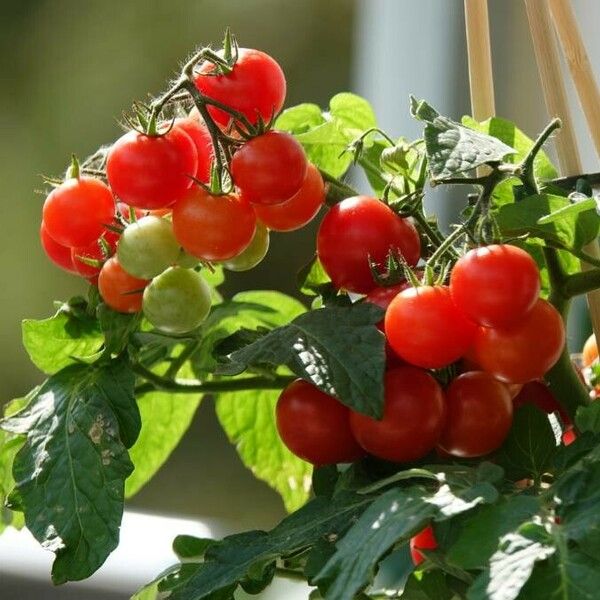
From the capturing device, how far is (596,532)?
1.01ft

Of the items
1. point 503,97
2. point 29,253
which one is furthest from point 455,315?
point 29,253

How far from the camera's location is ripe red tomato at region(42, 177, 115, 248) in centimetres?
46

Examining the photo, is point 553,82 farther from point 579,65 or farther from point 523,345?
point 523,345

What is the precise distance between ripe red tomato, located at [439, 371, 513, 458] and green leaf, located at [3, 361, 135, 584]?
0.13m

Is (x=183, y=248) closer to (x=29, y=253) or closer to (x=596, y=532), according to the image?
(x=596, y=532)

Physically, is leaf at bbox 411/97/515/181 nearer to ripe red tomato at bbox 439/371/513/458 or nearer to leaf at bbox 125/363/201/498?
ripe red tomato at bbox 439/371/513/458

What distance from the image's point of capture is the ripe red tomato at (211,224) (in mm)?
420

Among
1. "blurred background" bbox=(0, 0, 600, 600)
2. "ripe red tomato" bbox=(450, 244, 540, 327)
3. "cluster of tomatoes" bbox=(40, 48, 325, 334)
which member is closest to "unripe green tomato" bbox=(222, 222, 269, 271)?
"cluster of tomatoes" bbox=(40, 48, 325, 334)

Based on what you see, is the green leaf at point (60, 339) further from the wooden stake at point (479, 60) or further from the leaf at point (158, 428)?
the wooden stake at point (479, 60)

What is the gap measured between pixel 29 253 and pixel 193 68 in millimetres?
1701

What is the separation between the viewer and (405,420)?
1.33 ft

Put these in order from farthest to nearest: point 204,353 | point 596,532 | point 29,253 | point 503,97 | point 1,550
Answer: point 29,253, point 503,97, point 1,550, point 204,353, point 596,532

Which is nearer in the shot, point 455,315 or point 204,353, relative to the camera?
point 455,315

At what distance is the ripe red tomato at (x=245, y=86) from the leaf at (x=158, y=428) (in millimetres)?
199
